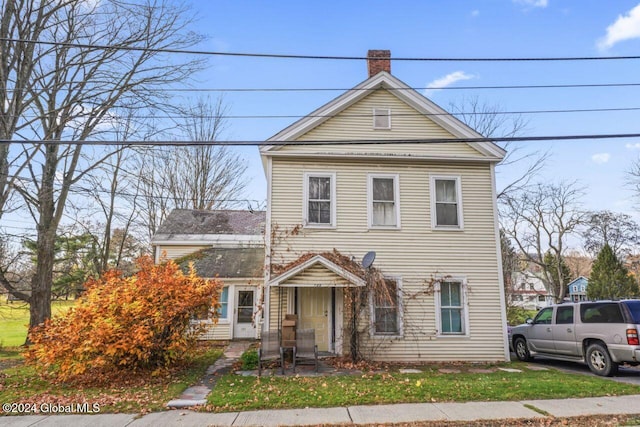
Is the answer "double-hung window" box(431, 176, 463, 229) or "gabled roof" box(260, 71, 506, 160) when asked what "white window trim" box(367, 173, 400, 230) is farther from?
"gabled roof" box(260, 71, 506, 160)

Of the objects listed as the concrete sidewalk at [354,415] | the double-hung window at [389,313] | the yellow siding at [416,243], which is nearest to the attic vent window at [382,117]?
the yellow siding at [416,243]

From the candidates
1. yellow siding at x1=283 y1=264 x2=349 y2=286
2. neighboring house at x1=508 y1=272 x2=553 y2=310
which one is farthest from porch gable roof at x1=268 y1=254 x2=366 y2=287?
neighboring house at x1=508 y1=272 x2=553 y2=310

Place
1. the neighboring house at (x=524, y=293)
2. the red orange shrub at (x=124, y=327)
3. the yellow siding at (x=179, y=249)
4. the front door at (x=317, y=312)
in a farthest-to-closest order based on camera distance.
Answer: the neighboring house at (x=524, y=293) < the yellow siding at (x=179, y=249) < the front door at (x=317, y=312) < the red orange shrub at (x=124, y=327)

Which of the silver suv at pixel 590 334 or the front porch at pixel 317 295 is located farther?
the front porch at pixel 317 295

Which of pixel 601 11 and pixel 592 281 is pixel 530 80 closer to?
pixel 601 11

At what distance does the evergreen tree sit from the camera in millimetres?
27875

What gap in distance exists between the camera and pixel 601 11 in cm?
896

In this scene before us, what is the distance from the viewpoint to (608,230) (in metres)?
32.0

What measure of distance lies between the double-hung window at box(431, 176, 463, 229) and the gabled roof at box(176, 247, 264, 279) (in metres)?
7.50

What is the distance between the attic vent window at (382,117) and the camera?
1196 centimetres

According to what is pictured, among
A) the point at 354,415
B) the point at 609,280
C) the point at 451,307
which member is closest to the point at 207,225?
the point at 451,307

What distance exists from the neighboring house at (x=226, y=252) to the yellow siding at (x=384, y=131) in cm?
600

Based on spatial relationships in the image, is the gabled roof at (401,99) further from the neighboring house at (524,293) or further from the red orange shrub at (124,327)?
the neighboring house at (524,293)

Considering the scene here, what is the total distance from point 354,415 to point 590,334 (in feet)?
22.3
